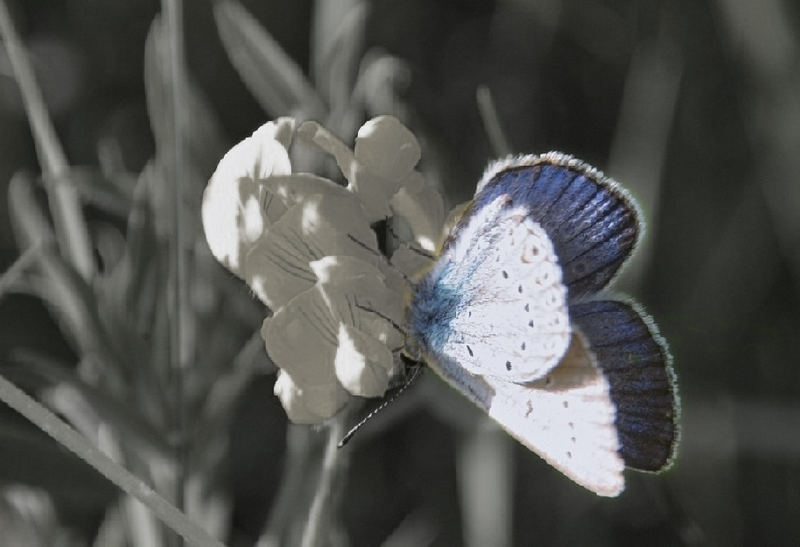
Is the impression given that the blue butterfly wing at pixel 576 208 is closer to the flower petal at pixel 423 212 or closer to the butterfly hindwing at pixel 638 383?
the butterfly hindwing at pixel 638 383

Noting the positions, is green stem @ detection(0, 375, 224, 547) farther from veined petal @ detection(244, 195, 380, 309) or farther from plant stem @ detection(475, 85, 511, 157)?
plant stem @ detection(475, 85, 511, 157)

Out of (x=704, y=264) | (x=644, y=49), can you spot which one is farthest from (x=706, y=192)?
(x=644, y=49)

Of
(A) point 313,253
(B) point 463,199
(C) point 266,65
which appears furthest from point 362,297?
(B) point 463,199

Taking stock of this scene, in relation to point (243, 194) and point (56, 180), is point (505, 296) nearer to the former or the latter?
point (243, 194)

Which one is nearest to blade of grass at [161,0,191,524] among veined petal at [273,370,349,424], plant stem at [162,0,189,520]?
plant stem at [162,0,189,520]

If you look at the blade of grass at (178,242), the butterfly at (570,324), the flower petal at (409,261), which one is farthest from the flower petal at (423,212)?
the blade of grass at (178,242)

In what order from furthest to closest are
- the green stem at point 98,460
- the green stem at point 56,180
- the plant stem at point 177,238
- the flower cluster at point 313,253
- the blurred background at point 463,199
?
the blurred background at point 463,199, the green stem at point 56,180, the plant stem at point 177,238, the flower cluster at point 313,253, the green stem at point 98,460
